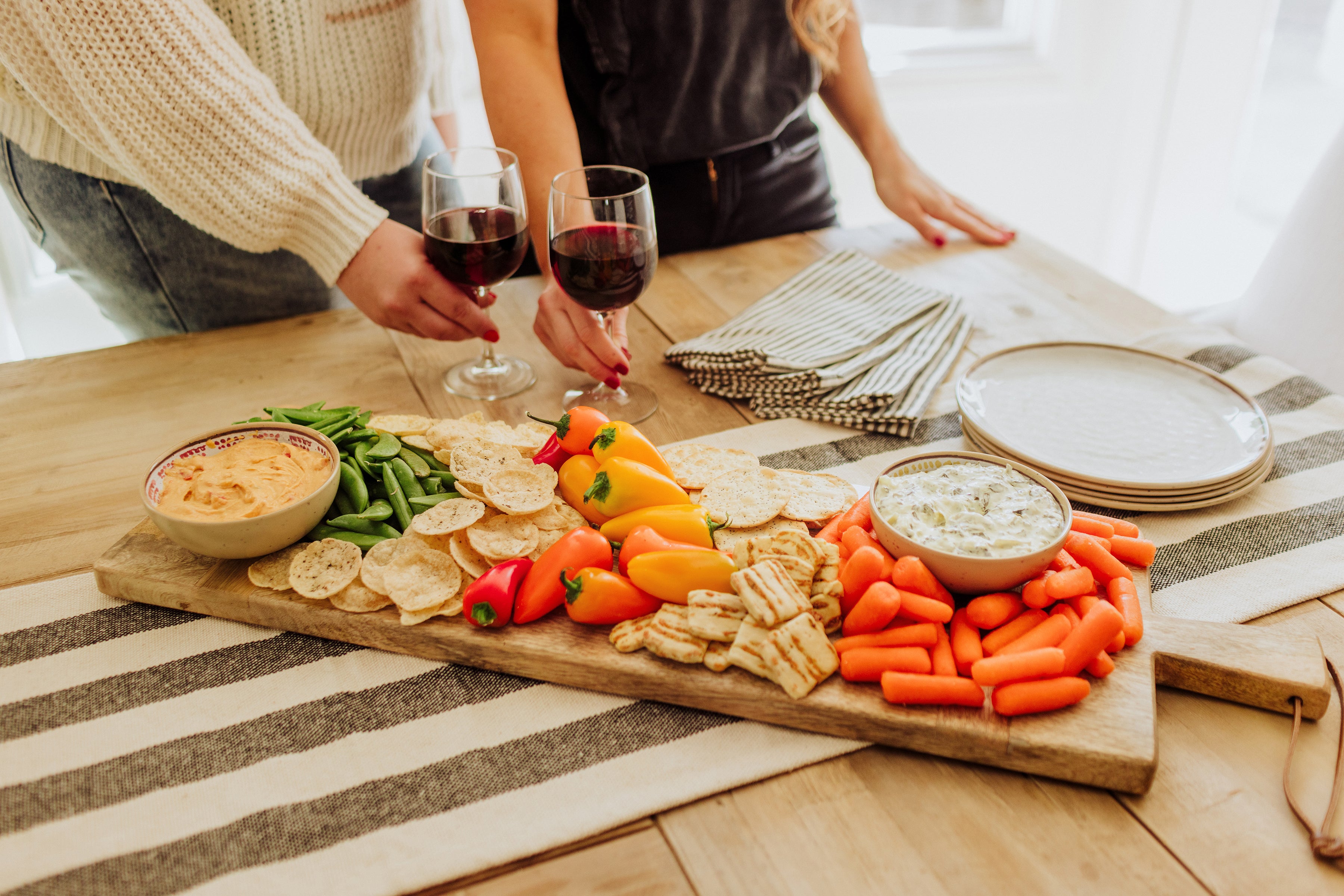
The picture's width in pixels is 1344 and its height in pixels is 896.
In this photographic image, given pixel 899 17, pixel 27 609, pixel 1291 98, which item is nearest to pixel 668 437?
pixel 27 609

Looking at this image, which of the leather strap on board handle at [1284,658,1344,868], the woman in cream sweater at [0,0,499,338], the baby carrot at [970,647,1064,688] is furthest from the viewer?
the woman in cream sweater at [0,0,499,338]

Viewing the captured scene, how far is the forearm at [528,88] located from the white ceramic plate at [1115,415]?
31.9 inches

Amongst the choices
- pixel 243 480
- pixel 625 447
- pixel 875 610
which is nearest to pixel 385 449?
pixel 243 480

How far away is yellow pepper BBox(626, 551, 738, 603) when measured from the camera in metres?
1.01

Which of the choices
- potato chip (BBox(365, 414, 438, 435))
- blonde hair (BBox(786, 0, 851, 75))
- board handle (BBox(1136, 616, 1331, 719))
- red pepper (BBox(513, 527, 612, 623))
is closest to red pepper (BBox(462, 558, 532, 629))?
red pepper (BBox(513, 527, 612, 623))

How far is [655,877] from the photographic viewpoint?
803 millimetres

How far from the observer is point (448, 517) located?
1.10 m

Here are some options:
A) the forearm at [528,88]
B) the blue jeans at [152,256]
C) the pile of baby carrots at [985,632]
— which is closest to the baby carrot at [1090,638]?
the pile of baby carrots at [985,632]

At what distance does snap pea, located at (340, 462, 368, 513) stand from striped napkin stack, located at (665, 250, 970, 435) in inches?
24.1

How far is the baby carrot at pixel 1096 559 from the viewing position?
1.04 metres

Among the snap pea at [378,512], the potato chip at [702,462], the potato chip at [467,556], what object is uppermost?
the snap pea at [378,512]

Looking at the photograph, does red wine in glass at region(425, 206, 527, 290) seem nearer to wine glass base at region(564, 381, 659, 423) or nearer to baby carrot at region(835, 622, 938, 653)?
wine glass base at region(564, 381, 659, 423)

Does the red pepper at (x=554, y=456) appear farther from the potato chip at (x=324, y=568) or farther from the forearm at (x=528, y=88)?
the forearm at (x=528, y=88)

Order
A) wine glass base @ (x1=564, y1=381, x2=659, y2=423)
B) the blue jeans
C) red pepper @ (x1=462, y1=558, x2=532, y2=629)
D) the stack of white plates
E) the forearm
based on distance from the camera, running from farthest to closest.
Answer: the blue jeans → the forearm → wine glass base @ (x1=564, y1=381, x2=659, y2=423) → the stack of white plates → red pepper @ (x1=462, y1=558, x2=532, y2=629)
